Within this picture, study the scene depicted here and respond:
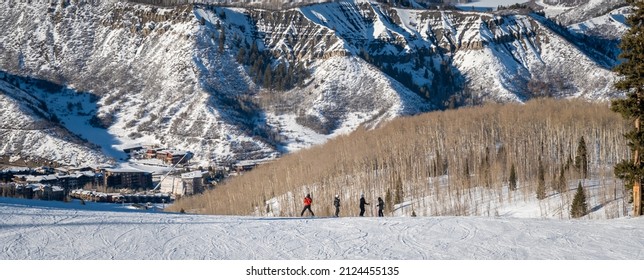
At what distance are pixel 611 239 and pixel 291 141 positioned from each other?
117036mm

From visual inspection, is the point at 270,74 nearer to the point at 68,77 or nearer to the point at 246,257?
the point at 68,77

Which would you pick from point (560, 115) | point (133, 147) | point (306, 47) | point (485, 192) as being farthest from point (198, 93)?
point (485, 192)

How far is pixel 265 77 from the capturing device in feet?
582

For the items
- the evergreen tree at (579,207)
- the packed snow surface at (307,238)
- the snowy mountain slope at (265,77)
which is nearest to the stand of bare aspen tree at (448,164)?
the evergreen tree at (579,207)

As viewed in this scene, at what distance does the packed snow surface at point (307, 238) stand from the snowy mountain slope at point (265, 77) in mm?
99527

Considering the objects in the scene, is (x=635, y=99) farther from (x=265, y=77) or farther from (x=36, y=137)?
(x=265, y=77)

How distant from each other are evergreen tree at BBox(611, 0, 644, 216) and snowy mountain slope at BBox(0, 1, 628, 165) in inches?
4026

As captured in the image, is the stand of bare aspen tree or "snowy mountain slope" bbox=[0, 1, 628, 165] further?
"snowy mountain slope" bbox=[0, 1, 628, 165]

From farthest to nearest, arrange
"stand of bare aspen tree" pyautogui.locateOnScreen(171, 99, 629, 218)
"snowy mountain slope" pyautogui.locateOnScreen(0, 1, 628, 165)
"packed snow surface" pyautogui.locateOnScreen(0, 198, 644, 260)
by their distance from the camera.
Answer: "snowy mountain slope" pyautogui.locateOnScreen(0, 1, 628, 165)
"stand of bare aspen tree" pyautogui.locateOnScreen(171, 99, 629, 218)
"packed snow surface" pyautogui.locateOnScreen(0, 198, 644, 260)

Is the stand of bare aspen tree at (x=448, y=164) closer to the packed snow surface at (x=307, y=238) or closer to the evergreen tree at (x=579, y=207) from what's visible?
the evergreen tree at (x=579, y=207)

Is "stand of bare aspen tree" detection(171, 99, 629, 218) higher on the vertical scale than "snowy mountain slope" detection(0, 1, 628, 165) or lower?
lower

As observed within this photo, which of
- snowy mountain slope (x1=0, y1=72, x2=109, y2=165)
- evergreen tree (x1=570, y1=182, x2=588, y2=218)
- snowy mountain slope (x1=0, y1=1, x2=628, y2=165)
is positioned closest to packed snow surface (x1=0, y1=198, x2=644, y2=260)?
evergreen tree (x1=570, y1=182, x2=588, y2=218)

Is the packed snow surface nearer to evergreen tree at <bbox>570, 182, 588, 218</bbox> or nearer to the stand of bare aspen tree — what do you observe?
evergreen tree at <bbox>570, 182, 588, 218</bbox>

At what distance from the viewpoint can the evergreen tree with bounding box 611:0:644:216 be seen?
3638 centimetres
